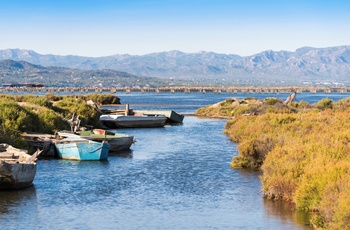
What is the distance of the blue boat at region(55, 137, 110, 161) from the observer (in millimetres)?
38188

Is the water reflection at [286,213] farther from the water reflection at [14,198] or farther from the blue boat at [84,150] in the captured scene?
the blue boat at [84,150]

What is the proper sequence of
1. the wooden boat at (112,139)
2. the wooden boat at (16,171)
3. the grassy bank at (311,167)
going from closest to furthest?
the grassy bank at (311,167) → the wooden boat at (16,171) → the wooden boat at (112,139)

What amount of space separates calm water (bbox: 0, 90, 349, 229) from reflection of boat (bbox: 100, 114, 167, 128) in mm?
24910

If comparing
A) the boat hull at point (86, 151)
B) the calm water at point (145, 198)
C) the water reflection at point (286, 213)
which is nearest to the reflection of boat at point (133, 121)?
the calm water at point (145, 198)

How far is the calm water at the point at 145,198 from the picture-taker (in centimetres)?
2285

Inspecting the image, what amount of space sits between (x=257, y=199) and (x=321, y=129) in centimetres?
1316

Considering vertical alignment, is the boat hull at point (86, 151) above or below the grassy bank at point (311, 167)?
below

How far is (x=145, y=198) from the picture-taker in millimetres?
27109

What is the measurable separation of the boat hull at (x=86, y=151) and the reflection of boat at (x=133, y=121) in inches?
1063

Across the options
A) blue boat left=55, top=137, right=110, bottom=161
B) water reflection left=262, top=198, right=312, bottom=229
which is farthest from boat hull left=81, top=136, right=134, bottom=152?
water reflection left=262, top=198, right=312, bottom=229

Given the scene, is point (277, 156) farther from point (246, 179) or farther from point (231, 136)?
point (231, 136)

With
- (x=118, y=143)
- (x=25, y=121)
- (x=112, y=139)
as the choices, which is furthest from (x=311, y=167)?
(x=25, y=121)

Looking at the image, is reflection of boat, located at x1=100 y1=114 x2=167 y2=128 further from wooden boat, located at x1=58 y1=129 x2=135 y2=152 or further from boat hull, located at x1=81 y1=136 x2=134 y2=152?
boat hull, located at x1=81 y1=136 x2=134 y2=152

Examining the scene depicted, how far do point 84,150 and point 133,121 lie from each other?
1172 inches
